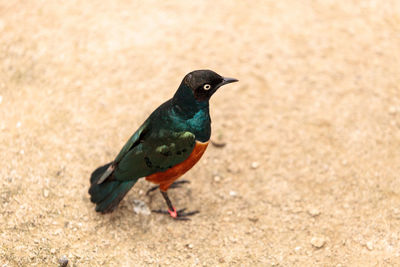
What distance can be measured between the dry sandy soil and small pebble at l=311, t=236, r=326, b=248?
12 millimetres

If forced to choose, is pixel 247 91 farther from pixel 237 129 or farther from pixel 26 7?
pixel 26 7

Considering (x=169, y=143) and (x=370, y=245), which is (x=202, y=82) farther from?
(x=370, y=245)

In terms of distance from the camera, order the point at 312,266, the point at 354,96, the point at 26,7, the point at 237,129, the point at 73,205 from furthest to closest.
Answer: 1. the point at 26,7
2. the point at 354,96
3. the point at 237,129
4. the point at 73,205
5. the point at 312,266

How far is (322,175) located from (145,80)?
2930 mm

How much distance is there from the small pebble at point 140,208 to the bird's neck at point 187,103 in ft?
4.52

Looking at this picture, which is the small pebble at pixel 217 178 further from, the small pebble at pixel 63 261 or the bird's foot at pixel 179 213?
the small pebble at pixel 63 261

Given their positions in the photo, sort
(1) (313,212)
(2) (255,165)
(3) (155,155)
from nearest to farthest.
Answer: (3) (155,155)
(1) (313,212)
(2) (255,165)

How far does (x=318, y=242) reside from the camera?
4.95 metres

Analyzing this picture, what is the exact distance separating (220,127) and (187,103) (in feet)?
6.12

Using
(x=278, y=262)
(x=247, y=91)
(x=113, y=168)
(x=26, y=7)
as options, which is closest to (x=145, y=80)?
(x=247, y=91)

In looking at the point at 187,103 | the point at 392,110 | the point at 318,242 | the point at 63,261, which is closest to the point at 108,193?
the point at 63,261

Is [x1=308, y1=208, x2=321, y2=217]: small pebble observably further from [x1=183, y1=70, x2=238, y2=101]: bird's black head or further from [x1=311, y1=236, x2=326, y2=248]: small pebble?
[x1=183, y1=70, x2=238, y2=101]: bird's black head

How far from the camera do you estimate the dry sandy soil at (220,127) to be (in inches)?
193

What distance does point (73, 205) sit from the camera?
5145 millimetres
